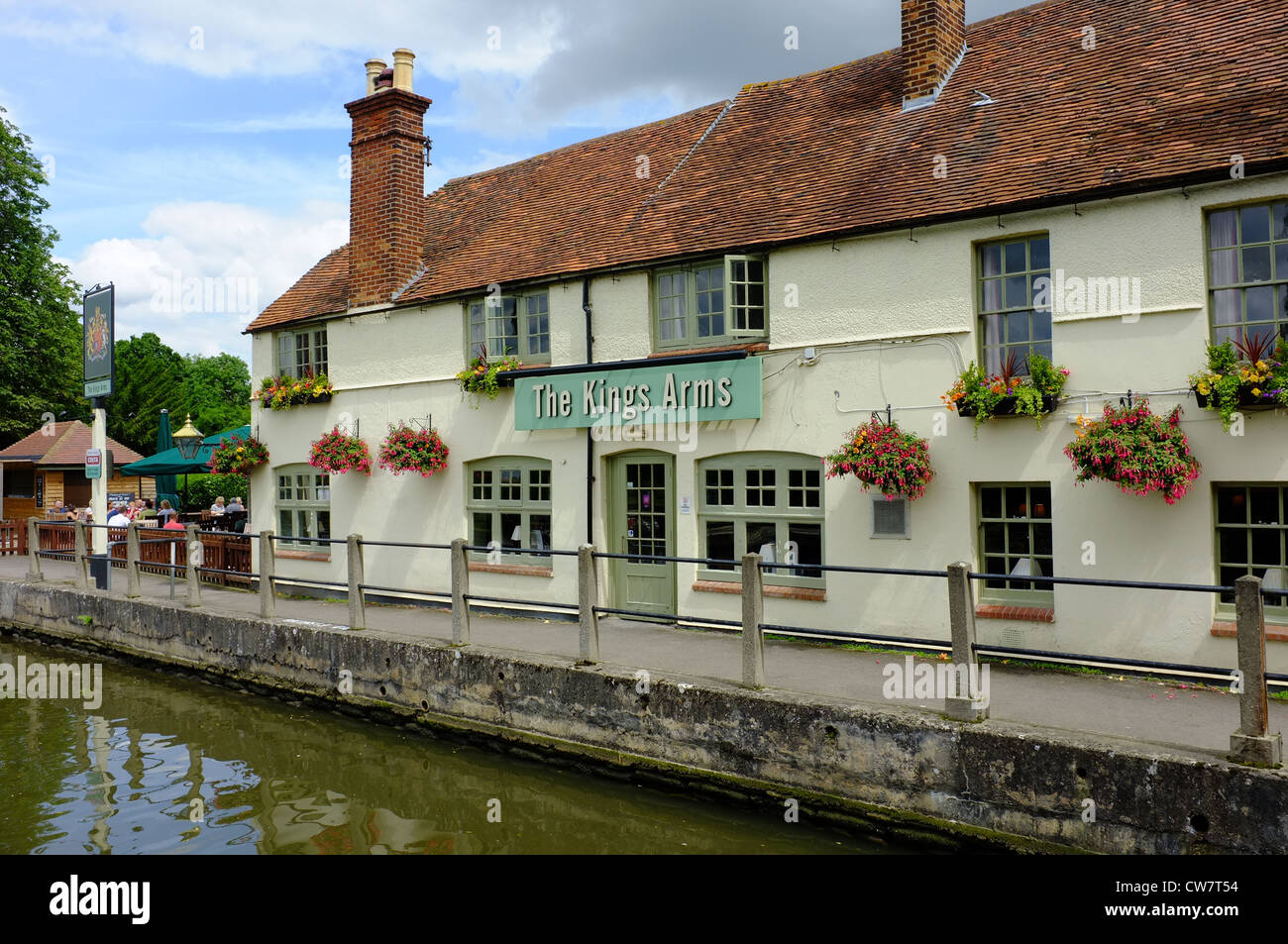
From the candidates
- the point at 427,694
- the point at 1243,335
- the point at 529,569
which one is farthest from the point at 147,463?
the point at 1243,335

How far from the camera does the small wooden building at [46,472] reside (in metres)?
34.6

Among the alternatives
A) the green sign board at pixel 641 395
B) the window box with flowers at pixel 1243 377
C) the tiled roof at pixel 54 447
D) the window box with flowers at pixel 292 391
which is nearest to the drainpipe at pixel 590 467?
the green sign board at pixel 641 395

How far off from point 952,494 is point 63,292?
34.8 metres

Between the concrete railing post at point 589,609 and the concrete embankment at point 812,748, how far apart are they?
0.17 metres

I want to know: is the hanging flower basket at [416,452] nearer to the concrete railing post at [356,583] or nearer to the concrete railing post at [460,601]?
the concrete railing post at [356,583]

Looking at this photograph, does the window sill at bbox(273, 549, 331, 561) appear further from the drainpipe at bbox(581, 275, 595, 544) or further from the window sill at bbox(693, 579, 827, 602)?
the window sill at bbox(693, 579, 827, 602)

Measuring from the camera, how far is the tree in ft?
108

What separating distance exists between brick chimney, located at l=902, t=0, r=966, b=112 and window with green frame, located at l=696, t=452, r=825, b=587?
16.2 feet

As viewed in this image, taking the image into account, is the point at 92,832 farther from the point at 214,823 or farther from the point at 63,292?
the point at 63,292

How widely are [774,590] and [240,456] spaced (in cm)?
1084

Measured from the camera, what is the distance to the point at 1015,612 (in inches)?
406

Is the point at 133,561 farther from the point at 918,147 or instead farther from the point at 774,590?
the point at 918,147

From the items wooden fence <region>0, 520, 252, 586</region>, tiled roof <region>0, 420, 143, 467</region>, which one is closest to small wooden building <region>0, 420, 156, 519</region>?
tiled roof <region>0, 420, 143, 467</region>
